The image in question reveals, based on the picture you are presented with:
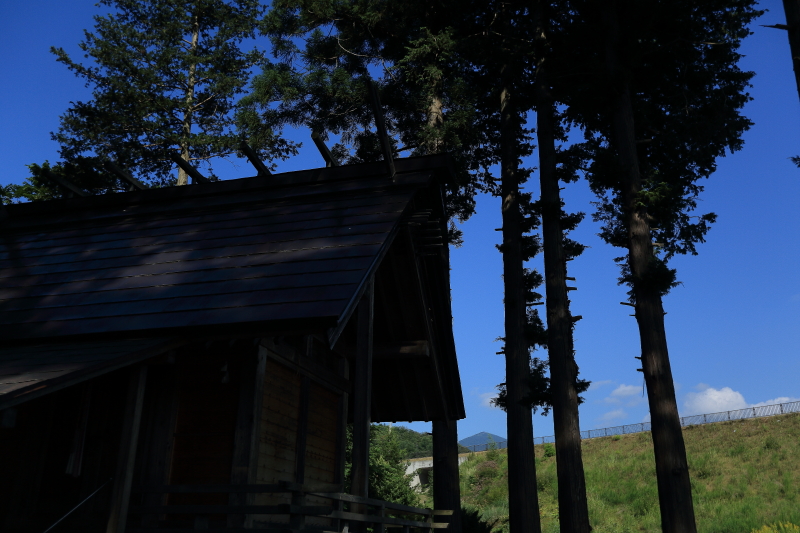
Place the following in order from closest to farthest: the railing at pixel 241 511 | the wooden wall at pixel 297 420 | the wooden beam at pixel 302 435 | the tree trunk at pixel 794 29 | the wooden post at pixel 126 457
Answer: the railing at pixel 241 511, the wooden post at pixel 126 457, the tree trunk at pixel 794 29, the wooden wall at pixel 297 420, the wooden beam at pixel 302 435

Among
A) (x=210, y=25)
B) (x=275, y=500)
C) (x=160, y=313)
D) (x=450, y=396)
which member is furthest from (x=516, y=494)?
(x=210, y=25)

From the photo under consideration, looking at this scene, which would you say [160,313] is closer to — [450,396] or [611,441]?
[450,396]

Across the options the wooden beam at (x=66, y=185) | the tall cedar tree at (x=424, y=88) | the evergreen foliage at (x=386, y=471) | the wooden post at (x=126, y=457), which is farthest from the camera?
the evergreen foliage at (x=386, y=471)

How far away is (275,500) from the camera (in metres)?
8.20

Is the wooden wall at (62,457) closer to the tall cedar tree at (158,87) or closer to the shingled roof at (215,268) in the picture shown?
the shingled roof at (215,268)

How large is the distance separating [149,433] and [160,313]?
158cm

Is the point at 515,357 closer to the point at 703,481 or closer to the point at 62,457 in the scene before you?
the point at 62,457

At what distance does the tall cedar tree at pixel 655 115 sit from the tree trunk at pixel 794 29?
424cm

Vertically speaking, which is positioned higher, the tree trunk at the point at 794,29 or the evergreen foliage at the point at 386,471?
the tree trunk at the point at 794,29

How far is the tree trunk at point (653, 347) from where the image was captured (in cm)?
1033

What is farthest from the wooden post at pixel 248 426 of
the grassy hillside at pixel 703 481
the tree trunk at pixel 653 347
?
the grassy hillside at pixel 703 481

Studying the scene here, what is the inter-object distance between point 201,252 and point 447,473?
818 cm

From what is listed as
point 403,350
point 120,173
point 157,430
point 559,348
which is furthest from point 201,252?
point 559,348

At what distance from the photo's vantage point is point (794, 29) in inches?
305
